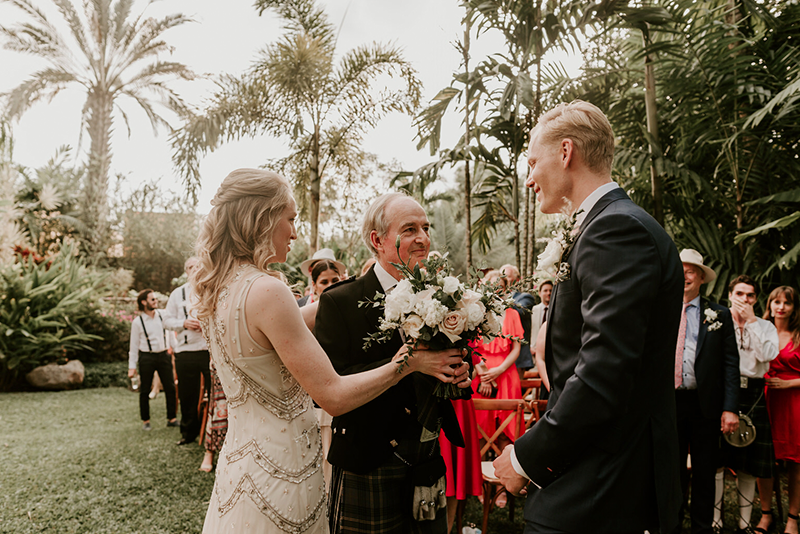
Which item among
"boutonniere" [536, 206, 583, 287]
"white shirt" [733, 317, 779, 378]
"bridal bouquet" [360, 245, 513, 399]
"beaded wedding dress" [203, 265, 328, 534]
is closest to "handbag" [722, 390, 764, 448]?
"white shirt" [733, 317, 779, 378]

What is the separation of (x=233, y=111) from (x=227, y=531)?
1048 centimetres

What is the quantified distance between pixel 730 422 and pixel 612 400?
365 centimetres

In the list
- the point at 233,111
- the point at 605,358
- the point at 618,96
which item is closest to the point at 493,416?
the point at 605,358

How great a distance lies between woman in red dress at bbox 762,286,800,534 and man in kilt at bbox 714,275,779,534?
7.2 inches

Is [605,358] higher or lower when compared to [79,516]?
higher

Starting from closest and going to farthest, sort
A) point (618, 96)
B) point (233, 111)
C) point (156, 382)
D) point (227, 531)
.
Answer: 1. point (227, 531)
2. point (618, 96)
3. point (233, 111)
4. point (156, 382)

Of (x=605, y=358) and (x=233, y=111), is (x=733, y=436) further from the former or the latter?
(x=233, y=111)

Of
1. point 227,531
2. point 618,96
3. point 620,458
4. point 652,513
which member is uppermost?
point 618,96

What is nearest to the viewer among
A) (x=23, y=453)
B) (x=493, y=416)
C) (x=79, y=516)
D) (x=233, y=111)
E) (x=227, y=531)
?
(x=227, y=531)

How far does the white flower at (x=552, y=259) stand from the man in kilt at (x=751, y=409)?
377cm

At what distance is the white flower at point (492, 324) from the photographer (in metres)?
1.99

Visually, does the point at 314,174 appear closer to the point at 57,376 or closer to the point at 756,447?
the point at 57,376

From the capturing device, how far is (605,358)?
4.68ft

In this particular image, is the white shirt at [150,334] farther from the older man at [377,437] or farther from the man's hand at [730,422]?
the man's hand at [730,422]
